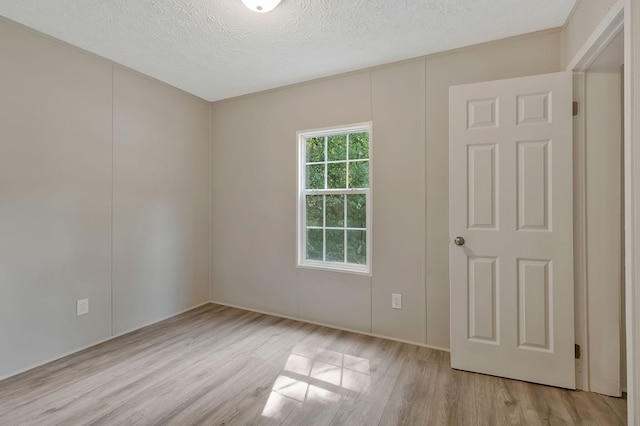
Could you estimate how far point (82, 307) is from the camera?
2414 millimetres

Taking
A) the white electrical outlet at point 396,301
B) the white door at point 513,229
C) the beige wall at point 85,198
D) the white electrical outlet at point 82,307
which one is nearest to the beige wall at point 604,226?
the white door at point 513,229

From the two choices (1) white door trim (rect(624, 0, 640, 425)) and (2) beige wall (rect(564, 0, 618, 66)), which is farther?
(2) beige wall (rect(564, 0, 618, 66))

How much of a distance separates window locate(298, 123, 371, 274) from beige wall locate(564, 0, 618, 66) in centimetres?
146

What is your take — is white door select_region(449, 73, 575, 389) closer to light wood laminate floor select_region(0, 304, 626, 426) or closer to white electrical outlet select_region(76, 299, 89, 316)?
light wood laminate floor select_region(0, 304, 626, 426)

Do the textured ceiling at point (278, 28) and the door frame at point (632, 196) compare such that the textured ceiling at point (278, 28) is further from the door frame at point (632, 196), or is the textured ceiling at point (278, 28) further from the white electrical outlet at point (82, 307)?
the white electrical outlet at point (82, 307)

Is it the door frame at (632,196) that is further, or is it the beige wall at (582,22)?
the beige wall at (582,22)

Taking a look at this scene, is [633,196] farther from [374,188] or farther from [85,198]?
[85,198]

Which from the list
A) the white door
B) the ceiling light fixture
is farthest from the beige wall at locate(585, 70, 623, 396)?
the ceiling light fixture

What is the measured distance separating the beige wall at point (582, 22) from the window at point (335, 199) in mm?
1460

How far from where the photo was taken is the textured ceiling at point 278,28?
186 cm

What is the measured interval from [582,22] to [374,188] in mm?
1688

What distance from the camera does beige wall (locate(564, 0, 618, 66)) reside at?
1.52 m

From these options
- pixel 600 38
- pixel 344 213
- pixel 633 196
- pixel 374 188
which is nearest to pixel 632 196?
pixel 633 196

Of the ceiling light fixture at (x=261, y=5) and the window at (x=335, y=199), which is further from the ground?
the ceiling light fixture at (x=261, y=5)
